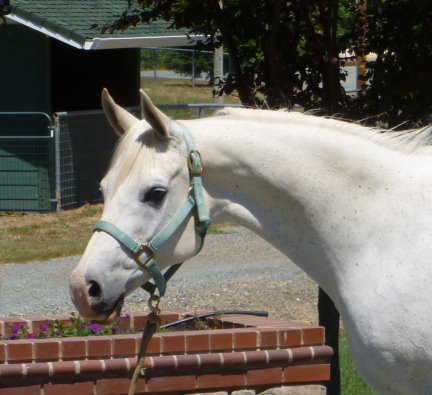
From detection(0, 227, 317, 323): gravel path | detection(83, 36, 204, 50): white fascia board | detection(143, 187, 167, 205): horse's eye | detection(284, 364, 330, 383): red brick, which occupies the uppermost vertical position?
detection(83, 36, 204, 50): white fascia board

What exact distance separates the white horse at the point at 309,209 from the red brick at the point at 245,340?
1.60 meters

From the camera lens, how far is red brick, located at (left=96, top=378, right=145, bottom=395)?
4801mm

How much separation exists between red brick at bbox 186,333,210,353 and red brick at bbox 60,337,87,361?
56cm

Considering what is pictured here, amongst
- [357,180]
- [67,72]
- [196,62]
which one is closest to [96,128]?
[67,72]

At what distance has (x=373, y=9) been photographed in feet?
17.8

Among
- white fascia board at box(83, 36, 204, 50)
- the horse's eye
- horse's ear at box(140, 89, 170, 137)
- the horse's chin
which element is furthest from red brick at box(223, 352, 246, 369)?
white fascia board at box(83, 36, 204, 50)

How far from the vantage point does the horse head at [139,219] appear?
329cm

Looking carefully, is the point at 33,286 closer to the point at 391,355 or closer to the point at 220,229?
the point at 220,229

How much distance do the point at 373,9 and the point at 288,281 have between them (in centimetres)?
465

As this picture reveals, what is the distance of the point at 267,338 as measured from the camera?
5.16 meters

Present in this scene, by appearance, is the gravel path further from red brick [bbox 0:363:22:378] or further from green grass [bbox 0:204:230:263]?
red brick [bbox 0:363:22:378]

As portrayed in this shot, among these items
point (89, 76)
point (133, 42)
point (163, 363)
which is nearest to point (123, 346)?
point (163, 363)

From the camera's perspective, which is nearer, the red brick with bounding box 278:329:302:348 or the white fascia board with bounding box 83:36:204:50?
the red brick with bounding box 278:329:302:348

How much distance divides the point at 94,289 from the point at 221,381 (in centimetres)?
191
